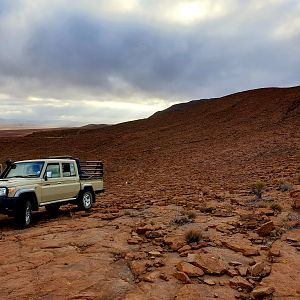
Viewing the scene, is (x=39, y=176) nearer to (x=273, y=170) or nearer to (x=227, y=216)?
(x=227, y=216)

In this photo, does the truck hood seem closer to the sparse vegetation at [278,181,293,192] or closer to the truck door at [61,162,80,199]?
the truck door at [61,162,80,199]

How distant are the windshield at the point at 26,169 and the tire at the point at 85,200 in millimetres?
2091

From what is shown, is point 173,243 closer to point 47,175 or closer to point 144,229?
point 144,229

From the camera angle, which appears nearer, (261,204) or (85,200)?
(261,204)

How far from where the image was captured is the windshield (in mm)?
11805

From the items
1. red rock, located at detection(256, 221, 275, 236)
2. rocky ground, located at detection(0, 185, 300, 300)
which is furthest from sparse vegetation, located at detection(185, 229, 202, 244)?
red rock, located at detection(256, 221, 275, 236)

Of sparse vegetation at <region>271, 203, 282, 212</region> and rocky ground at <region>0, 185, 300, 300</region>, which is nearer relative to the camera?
rocky ground at <region>0, 185, 300, 300</region>

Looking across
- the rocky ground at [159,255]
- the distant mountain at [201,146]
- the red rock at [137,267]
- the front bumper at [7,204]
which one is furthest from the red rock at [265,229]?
the distant mountain at [201,146]

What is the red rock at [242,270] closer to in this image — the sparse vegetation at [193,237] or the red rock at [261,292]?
the red rock at [261,292]

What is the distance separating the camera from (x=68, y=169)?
1317 cm

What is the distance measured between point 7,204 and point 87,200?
12.5 feet

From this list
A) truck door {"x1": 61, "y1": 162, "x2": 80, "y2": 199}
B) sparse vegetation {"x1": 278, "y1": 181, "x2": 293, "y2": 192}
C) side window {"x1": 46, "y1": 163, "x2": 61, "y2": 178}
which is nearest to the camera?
side window {"x1": 46, "y1": 163, "x2": 61, "y2": 178}

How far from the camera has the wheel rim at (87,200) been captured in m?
13.7

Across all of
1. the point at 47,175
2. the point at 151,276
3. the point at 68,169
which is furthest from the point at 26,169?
the point at 151,276
